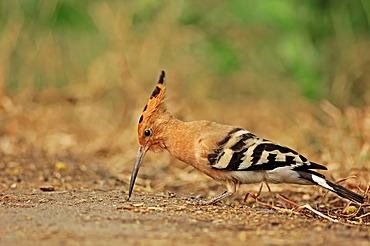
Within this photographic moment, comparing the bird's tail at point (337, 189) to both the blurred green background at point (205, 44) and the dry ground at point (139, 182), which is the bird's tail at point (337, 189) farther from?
the blurred green background at point (205, 44)

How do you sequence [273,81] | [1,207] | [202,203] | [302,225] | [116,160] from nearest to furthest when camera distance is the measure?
1. [302,225]
2. [1,207]
3. [202,203]
4. [116,160]
5. [273,81]

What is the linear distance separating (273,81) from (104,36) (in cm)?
→ 215

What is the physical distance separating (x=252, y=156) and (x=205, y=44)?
4.66m

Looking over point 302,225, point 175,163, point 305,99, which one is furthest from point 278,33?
point 302,225

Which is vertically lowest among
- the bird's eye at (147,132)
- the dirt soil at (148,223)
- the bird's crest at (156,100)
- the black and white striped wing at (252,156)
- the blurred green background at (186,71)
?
the dirt soil at (148,223)

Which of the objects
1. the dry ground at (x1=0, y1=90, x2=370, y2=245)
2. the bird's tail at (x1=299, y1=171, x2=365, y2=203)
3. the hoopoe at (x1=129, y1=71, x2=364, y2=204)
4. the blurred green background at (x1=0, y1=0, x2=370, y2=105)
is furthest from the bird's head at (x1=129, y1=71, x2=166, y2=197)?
the blurred green background at (x1=0, y1=0, x2=370, y2=105)

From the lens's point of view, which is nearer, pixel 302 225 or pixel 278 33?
pixel 302 225

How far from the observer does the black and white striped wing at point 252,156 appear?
472 cm

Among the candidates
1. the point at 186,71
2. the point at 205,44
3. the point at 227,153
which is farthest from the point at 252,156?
the point at 186,71

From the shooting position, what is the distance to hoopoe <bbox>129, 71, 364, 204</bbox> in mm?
4738

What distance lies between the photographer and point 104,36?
9.78 metres

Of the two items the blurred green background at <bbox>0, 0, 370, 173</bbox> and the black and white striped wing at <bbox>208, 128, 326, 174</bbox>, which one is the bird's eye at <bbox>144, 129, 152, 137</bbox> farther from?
the blurred green background at <bbox>0, 0, 370, 173</bbox>

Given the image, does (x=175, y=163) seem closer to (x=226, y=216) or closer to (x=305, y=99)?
(x=305, y=99)

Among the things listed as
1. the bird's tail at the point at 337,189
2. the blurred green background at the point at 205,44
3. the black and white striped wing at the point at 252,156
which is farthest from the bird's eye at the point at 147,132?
the blurred green background at the point at 205,44
